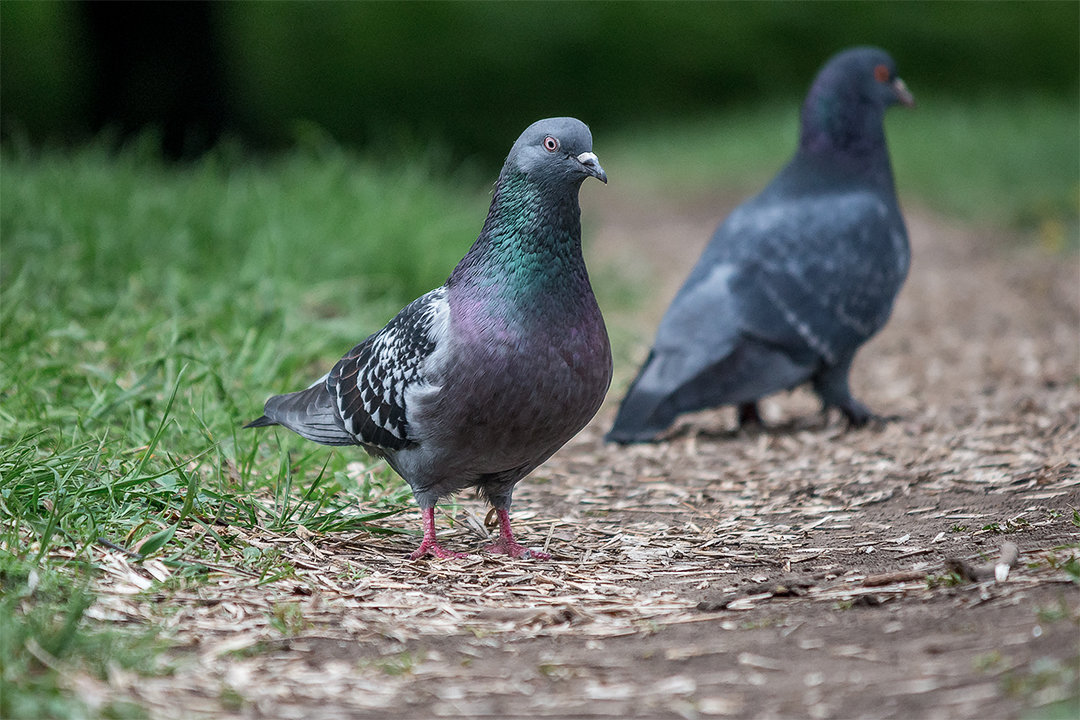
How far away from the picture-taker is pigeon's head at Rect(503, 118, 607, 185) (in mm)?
3045

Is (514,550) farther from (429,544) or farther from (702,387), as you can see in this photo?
(702,387)

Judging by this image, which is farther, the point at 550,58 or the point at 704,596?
the point at 550,58

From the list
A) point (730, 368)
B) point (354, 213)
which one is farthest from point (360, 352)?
point (354, 213)

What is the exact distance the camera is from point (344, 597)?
2852mm

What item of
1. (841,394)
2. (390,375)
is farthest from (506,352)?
(841,394)

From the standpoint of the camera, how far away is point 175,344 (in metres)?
4.36

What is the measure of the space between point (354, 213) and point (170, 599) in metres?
3.89

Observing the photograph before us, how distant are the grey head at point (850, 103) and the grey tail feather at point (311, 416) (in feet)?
8.76

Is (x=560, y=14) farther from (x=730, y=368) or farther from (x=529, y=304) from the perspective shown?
(x=529, y=304)

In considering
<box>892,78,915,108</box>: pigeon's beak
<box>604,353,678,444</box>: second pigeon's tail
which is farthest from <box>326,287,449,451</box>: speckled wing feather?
<box>892,78,915,108</box>: pigeon's beak

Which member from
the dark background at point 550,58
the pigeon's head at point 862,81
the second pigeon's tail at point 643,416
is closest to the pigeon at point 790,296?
the second pigeon's tail at point 643,416

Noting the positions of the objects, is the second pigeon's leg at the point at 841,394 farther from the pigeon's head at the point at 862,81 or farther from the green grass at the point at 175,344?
the green grass at the point at 175,344

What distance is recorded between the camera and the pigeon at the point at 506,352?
296cm

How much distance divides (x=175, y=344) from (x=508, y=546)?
5.78 feet
